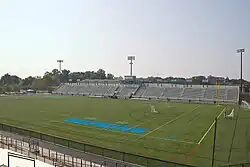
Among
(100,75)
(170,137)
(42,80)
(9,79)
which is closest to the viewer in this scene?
(170,137)

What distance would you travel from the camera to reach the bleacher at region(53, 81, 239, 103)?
2854 inches

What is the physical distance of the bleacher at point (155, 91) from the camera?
72500 mm

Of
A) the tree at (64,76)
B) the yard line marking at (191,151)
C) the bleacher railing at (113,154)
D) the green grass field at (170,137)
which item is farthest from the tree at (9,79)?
the yard line marking at (191,151)

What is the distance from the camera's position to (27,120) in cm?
3609

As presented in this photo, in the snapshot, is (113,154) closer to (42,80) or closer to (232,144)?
(232,144)

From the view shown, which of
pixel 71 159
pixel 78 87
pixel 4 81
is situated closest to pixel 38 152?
pixel 71 159

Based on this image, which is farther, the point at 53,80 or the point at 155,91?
the point at 53,80

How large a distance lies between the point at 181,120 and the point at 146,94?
1797 inches

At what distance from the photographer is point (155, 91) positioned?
8375cm

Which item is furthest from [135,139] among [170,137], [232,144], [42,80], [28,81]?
[28,81]

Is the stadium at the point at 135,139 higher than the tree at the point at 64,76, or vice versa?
the tree at the point at 64,76

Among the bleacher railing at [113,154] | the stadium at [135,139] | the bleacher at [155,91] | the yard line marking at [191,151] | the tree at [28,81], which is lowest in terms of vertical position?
the yard line marking at [191,151]

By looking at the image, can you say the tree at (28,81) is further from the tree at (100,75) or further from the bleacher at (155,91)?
the tree at (100,75)

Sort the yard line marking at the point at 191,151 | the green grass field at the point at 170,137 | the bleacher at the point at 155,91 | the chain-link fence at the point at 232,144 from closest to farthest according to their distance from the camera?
the chain-link fence at the point at 232,144 → the yard line marking at the point at 191,151 → the green grass field at the point at 170,137 → the bleacher at the point at 155,91
